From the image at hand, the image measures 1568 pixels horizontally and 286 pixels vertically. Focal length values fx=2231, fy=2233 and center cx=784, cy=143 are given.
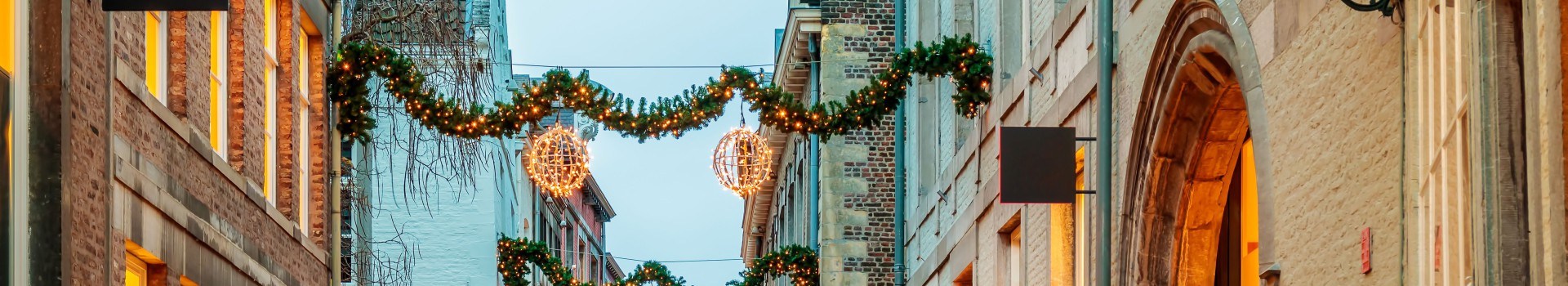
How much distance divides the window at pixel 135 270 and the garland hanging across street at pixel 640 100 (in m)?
4.55

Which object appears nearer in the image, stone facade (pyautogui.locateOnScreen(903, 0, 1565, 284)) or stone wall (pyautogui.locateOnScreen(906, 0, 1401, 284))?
stone facade (pyautogui.locateOnScreen(903, 0, 1565, 284))

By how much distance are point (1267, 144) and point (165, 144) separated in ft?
21.0

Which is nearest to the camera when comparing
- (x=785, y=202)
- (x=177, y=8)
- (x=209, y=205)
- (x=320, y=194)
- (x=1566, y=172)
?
(x=1566, y=172)

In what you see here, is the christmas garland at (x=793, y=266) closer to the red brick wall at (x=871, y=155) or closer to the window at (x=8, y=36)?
the red brick wall at (x=871, y=155)

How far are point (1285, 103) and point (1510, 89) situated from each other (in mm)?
3464

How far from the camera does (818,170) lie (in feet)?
101

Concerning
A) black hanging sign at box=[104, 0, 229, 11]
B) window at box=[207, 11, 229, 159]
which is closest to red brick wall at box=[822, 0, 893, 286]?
window at box=[207, 11, 229, 159]

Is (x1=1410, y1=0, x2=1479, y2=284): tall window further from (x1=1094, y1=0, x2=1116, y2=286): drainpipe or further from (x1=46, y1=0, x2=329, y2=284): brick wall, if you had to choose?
(x1=46, y1=0, x2=329, y2=284): brick wall

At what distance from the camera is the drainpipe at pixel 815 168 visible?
3039 centimetres

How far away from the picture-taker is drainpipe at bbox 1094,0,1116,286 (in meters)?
13.0

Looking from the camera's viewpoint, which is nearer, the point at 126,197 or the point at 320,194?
the point at 126,197

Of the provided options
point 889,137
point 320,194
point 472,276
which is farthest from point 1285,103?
point 472,276

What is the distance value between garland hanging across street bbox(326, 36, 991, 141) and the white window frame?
415 centimetres

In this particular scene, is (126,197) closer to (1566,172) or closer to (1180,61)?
(1180,61)
